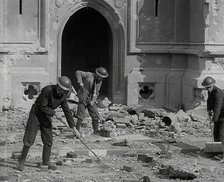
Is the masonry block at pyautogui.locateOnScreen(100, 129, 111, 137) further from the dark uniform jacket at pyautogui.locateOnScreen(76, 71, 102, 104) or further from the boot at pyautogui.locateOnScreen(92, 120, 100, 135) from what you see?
the dark uniform jacket at pyautogui.locateOnScreen(76, 71, 102, 104)

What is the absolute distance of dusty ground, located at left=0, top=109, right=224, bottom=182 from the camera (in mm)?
9336

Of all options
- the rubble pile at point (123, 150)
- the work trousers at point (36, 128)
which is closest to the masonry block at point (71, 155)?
the rubble pile at point (123, 150)

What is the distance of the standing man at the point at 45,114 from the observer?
9539mm

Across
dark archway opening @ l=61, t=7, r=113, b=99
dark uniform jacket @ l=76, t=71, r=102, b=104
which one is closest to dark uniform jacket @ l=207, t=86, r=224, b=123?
dark uniform jacket @ l=76, t=71, r=102, b=104

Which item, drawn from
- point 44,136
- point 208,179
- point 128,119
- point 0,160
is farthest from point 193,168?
point 128,119

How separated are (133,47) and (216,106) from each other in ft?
23.0

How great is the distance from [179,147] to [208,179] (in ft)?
8.67

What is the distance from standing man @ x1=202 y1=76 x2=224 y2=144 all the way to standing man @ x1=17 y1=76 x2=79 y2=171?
293 cm

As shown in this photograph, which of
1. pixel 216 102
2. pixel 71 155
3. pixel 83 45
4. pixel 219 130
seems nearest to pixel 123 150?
pixel 71 155

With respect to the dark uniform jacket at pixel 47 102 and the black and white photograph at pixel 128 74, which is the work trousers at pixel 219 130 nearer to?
Answer: the black and white photograph at pixel 128 74

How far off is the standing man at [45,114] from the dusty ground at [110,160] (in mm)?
303

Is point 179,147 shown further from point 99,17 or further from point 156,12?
point 99,17

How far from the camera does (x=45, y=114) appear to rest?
31.6 feet

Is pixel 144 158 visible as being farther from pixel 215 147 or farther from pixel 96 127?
pixel 96 127
